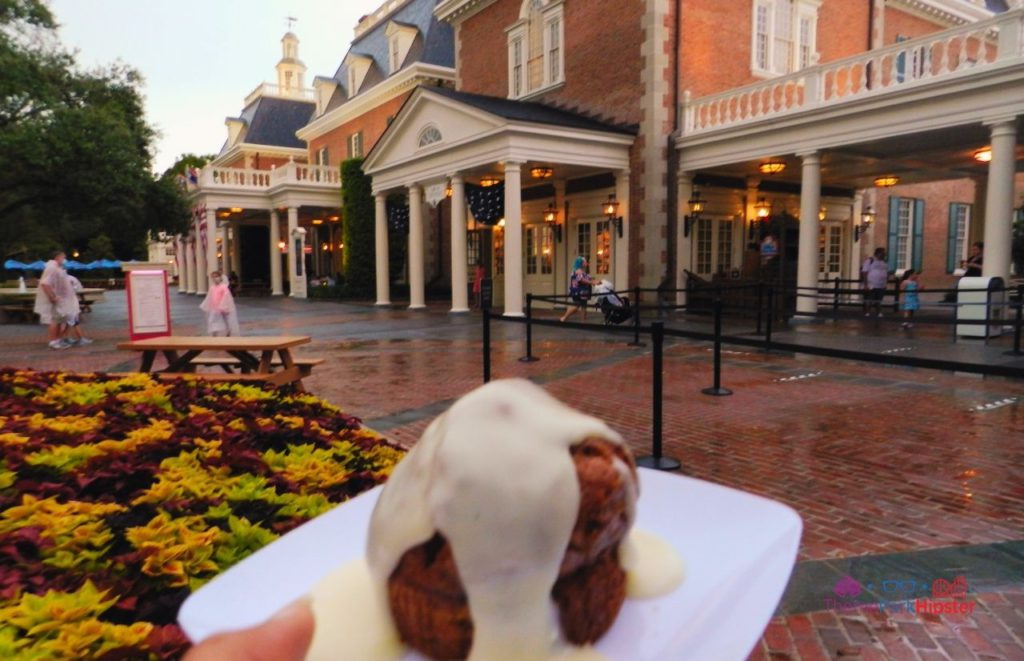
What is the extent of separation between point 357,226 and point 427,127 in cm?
907

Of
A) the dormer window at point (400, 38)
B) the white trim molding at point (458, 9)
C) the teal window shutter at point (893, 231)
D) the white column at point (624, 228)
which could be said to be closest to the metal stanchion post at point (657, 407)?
the white column at point (624, 228)

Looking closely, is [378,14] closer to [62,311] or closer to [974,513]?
[62,311]

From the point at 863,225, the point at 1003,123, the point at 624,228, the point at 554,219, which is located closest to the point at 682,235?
the point at 624,228

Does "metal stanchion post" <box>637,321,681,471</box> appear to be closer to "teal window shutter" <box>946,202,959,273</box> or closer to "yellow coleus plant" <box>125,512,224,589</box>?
"yellow coleus plant" <box>125,512,224,589</box>

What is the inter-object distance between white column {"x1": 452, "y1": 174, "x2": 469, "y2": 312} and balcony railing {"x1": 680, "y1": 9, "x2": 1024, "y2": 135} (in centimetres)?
648

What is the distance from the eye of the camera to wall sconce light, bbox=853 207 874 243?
75.0 feet

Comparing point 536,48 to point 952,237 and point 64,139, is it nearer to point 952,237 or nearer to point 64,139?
point 64,139

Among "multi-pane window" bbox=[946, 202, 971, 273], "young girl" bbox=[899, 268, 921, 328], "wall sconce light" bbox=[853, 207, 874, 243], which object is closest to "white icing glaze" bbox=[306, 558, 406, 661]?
"young girl" bbox=[899, 268, 921, 328]

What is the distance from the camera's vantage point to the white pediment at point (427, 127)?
17.6 meters

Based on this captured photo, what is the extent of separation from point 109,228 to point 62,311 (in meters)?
8.58

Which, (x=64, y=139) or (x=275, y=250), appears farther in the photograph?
(x=275, y=250)

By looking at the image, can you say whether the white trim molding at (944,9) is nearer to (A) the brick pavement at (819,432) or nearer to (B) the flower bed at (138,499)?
(A) the brick pavement at (819,432)

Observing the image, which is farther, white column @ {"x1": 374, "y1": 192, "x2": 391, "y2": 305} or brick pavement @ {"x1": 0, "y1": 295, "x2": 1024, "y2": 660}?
white column @ {"x1": 374, "y1": 192, "x2": 391, "y2": 305}

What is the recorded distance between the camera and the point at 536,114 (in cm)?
1830
